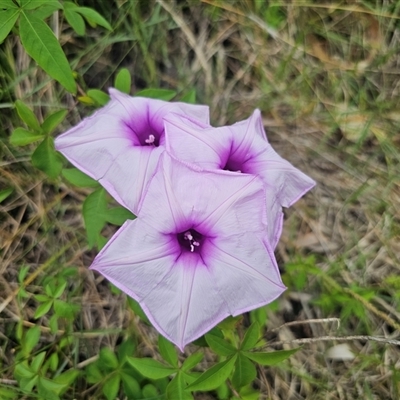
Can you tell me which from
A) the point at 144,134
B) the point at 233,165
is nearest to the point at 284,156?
the point at 233,165

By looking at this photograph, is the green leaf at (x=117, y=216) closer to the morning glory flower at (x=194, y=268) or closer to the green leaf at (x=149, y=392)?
the morning glory flower at (x=194, y=268)

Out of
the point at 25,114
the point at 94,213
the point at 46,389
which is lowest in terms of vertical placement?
the point at 46,389

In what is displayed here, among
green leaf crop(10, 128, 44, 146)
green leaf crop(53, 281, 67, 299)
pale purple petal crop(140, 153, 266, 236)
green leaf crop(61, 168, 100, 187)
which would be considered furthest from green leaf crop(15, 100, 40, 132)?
pale purple petal crop(140, 153, 266, 236)

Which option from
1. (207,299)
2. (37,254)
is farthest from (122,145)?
(37,254)

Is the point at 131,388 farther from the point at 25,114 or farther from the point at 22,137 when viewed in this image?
the point at 25,114

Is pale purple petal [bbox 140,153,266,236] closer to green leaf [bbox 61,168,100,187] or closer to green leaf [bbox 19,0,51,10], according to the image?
green leaf [bbox 61,168,100,187]

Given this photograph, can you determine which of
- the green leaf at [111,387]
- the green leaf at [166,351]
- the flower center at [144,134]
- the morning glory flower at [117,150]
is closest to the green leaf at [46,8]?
the morning glory flower at [117,150]

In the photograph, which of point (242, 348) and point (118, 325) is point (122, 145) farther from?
point (118, 325)
